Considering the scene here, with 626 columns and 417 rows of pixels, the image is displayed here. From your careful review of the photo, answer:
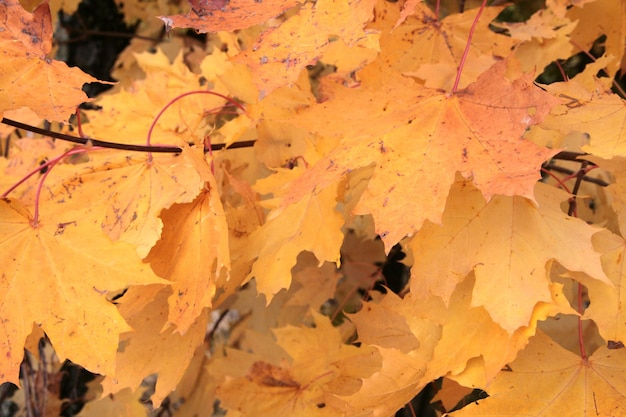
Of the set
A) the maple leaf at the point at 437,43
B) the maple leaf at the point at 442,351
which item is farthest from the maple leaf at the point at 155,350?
the maple leaf at the point at 437,43

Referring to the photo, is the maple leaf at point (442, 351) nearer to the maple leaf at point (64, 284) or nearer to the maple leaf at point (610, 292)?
the maple leaf at point (610, 292)

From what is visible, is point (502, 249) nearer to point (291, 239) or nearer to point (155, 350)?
point (291, 239)

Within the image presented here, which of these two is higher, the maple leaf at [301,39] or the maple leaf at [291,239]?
the maple leaf at [301,39]

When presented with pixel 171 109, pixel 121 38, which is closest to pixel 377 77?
pixel 171 109

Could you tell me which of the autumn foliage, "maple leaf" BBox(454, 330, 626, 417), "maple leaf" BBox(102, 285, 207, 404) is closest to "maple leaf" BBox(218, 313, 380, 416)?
the autumn foliage

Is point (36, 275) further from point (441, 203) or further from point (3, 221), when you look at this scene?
point (441, 203)

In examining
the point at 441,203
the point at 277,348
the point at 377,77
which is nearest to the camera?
the point at 441,203

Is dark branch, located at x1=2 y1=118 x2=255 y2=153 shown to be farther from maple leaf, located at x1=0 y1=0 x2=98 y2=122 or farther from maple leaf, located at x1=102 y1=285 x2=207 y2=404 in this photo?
maple leaf, located at x1=102 y1=285 x2=207 y2=404
